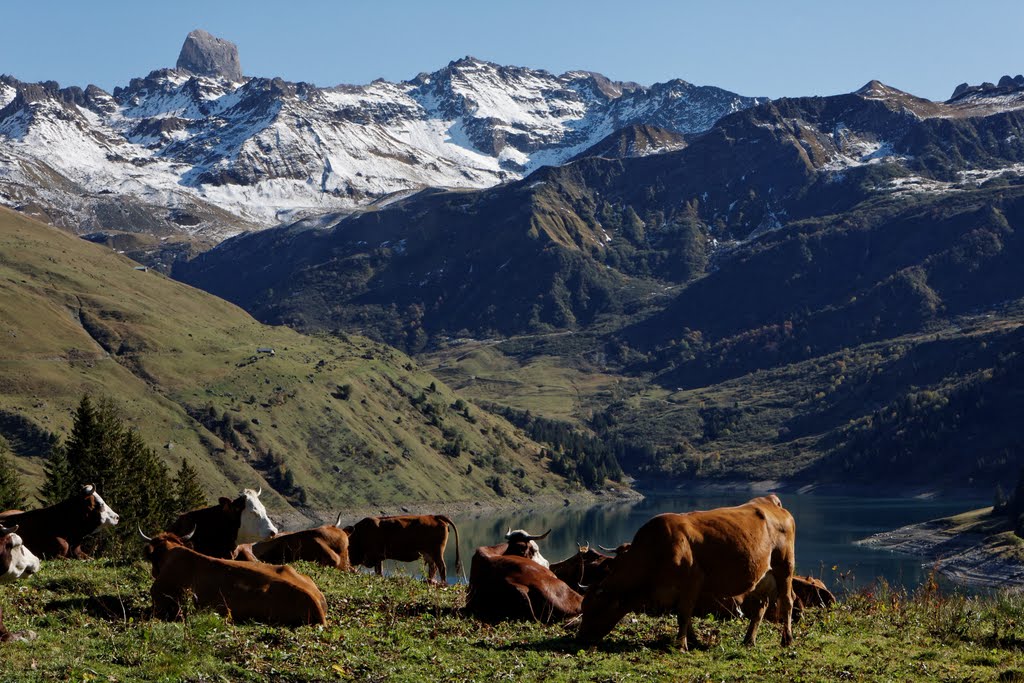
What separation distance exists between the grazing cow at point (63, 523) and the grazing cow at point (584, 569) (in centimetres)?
1155

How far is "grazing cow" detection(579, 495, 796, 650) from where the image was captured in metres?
17.2

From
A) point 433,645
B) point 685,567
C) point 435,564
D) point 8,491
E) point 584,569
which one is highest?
point 685,567

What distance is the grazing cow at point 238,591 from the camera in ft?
60.9

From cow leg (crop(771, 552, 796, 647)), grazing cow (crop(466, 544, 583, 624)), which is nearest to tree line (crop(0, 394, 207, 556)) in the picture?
grazing cow (crop(466, 544, 583, 624))

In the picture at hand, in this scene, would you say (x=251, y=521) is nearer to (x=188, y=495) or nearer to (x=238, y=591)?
(x=238, y=591)

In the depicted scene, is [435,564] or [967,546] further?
[967,546]

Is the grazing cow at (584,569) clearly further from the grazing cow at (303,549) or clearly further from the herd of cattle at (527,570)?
the grazing cow at (303,549)

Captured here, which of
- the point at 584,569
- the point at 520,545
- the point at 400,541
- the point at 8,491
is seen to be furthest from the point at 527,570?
the point at 8,491

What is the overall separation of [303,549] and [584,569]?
25.2 ft

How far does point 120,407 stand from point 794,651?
19039cm

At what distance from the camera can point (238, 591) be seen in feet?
61.9

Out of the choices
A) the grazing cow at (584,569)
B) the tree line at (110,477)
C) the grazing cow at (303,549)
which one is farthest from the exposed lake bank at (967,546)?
the grazing cow at (303,549)

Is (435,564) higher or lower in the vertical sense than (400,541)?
lower

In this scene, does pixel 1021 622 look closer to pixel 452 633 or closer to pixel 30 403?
pixel 452 633
